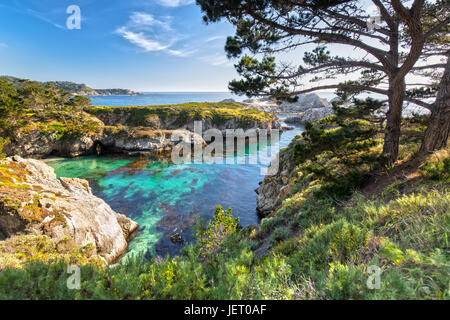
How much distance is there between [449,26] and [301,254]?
10919 mm

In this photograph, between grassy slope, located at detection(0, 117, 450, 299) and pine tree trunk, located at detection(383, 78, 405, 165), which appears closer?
grassy slope, located at detection(0, 117, 450, 299)

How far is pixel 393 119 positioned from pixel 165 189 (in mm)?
18717

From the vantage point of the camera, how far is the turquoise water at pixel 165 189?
12.6m

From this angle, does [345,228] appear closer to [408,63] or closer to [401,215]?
[401,215]

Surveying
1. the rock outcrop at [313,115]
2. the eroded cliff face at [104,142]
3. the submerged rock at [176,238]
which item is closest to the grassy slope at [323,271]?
the submerged rock at [176,238]

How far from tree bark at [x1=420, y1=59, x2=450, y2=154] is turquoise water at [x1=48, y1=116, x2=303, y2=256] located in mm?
10678

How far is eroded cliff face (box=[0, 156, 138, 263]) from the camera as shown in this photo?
712 centimetres

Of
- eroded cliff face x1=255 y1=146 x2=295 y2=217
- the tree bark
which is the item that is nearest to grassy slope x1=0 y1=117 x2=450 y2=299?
the tree bark

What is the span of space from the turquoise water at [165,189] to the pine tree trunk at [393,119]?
954 cm

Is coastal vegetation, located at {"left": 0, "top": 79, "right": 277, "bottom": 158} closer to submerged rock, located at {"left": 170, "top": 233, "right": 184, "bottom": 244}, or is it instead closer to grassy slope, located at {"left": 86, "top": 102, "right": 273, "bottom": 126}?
grassy slope, located at {"left": 86, "top": 102, "right": 273, "bottom": 126}

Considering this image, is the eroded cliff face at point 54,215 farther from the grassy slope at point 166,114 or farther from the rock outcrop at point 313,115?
the rock outcrop at point 313,115

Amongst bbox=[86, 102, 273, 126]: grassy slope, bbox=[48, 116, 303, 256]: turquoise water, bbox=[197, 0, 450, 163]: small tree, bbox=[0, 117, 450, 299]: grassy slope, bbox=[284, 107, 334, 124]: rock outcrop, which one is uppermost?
bbox=[284, 107, 334, 124]: rock outcrop

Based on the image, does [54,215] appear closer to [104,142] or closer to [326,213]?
[326,213]
